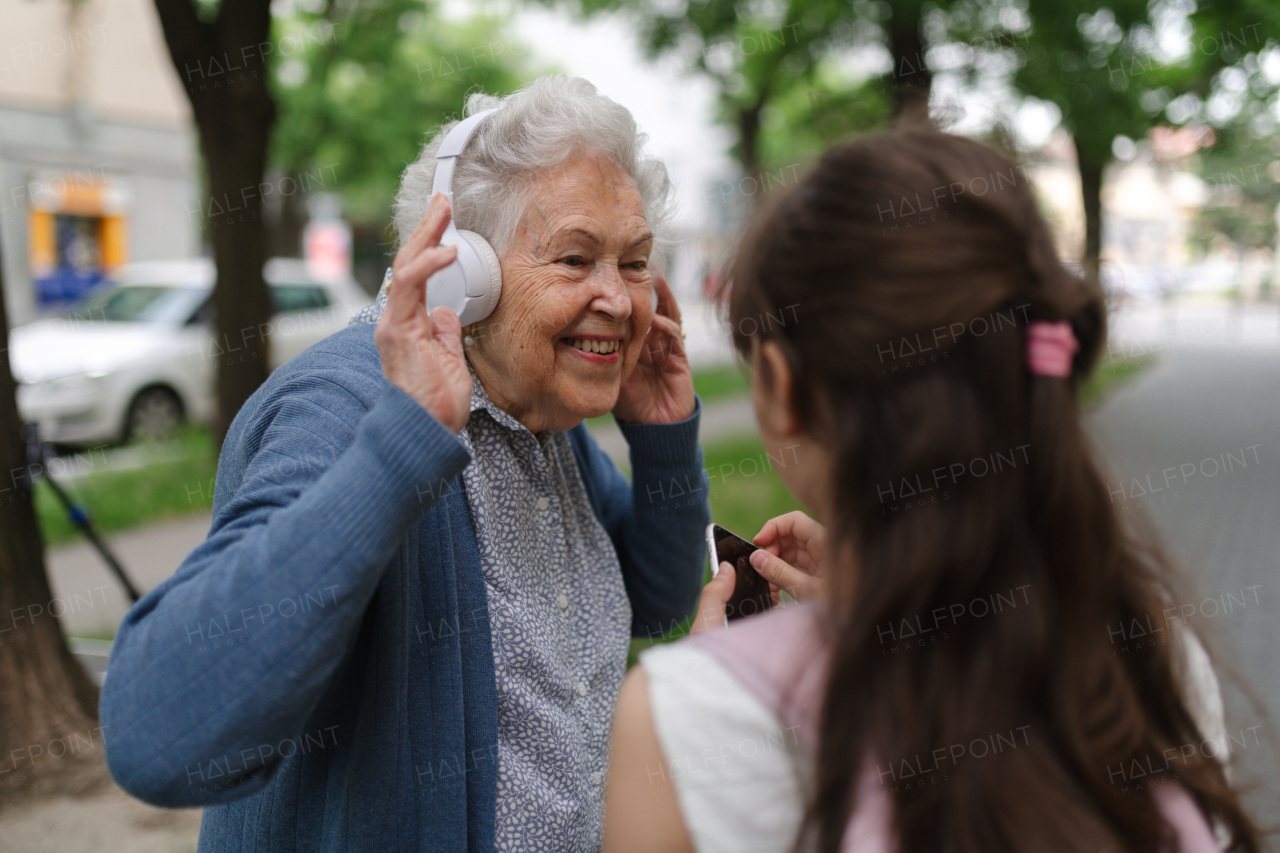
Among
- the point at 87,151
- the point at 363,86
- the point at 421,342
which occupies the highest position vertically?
the point at 363,86

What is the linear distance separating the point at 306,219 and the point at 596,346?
18713mm

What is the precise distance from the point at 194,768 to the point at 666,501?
1.17 meters

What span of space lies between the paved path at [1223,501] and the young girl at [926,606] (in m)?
0.17

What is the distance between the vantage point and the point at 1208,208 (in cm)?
4466

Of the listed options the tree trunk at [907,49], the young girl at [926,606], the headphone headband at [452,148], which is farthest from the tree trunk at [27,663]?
the tree trunk at [907,49]

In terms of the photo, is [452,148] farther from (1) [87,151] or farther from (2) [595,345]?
(1) [87,151]

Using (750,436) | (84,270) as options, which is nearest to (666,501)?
(750,436)

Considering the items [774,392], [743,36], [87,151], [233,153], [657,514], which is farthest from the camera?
[87,151]

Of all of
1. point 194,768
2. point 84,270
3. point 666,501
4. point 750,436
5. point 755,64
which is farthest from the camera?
point 84,270

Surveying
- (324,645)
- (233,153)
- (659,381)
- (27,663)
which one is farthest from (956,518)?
(233,153)

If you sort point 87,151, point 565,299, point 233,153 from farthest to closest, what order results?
point 87,151, point 233,153, point 565,299

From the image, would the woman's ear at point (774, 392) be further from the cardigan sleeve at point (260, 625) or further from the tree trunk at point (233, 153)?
the tree trunk at point (233, 153)

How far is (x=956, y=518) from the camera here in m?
1.04

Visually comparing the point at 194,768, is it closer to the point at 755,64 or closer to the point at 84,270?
the point at 755,64
